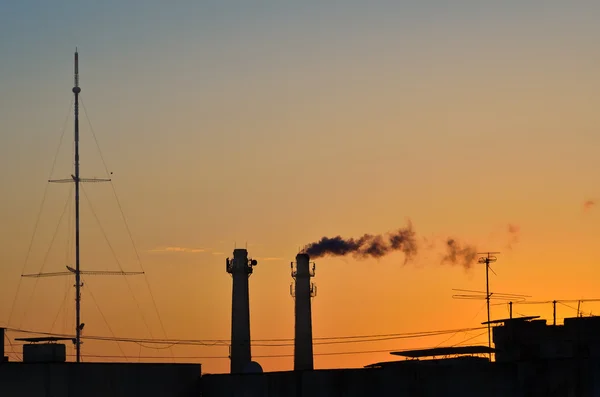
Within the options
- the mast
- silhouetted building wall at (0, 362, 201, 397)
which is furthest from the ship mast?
silhouetted building wall at (0, 362, 201, 397)

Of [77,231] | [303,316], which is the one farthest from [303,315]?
[77,231]

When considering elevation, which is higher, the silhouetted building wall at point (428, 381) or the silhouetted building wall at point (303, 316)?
the silhouetted building wall at point (303, 316)

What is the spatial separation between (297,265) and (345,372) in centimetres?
2541

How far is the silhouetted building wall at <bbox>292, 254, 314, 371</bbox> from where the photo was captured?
4195 inches

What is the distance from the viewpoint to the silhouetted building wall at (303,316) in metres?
107

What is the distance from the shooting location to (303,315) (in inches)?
4245

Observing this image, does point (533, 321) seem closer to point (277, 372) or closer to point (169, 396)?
point (277, 372)

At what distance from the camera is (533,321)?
9194 cm

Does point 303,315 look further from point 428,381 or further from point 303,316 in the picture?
point 428,381

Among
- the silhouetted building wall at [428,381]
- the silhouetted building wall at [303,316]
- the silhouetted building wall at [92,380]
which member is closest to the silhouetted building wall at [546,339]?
the silhouetted building wall at [428,381]

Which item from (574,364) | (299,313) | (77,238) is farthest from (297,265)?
(574,364)

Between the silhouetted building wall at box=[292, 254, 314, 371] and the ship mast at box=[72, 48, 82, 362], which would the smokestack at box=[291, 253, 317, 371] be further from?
the ship mast at box=[72, 48, 82, 362]

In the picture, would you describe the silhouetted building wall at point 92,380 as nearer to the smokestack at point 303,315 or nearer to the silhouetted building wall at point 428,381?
the silhouetted building wall at point 428,381

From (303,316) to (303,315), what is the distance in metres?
0.09
